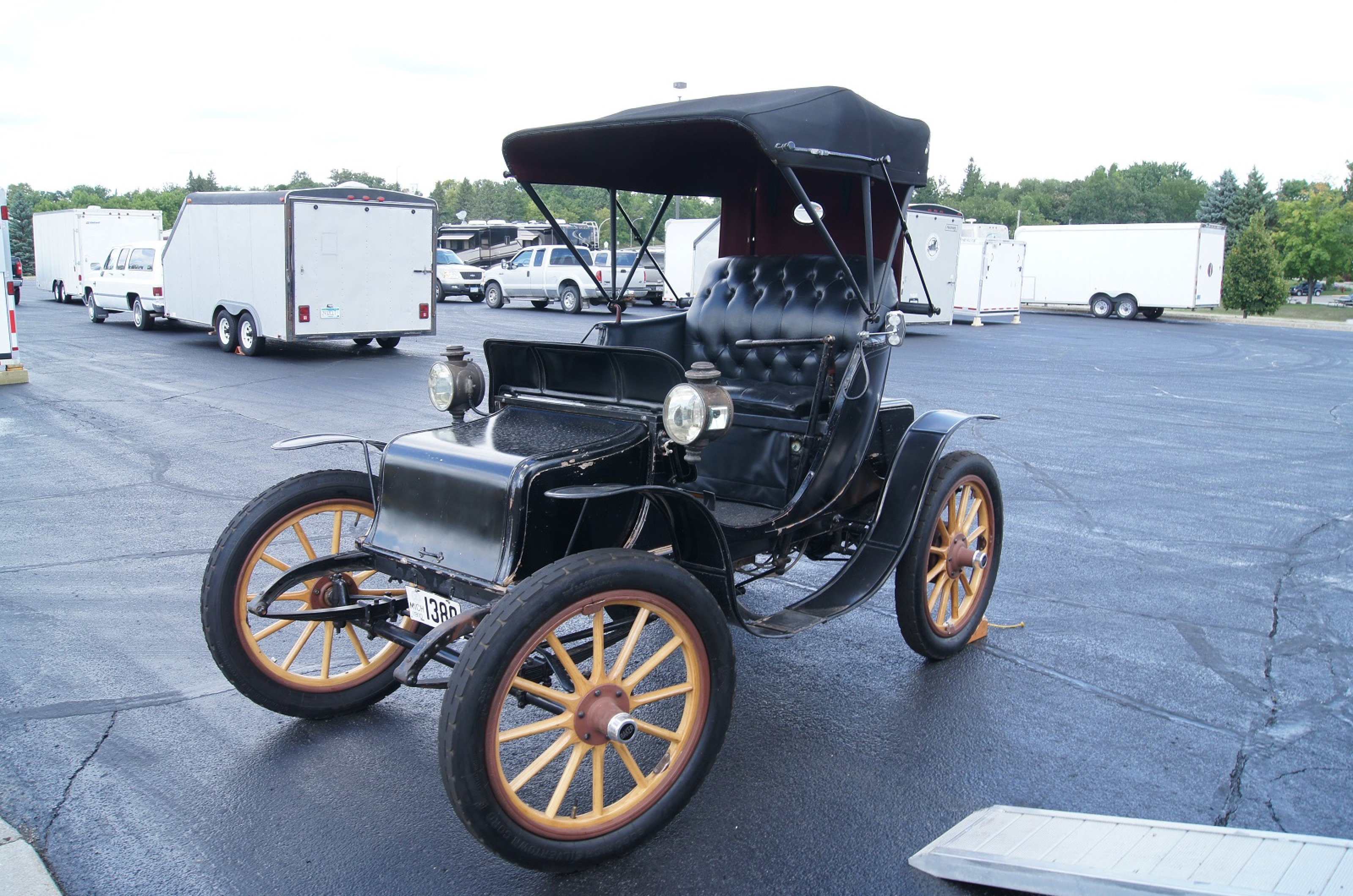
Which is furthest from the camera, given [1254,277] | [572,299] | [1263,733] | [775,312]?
[1254,277]

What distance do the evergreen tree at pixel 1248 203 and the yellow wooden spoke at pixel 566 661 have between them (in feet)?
217

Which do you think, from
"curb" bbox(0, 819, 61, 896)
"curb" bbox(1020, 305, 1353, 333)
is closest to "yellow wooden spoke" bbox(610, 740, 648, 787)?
"curb" bbox(0, 819, 61, 896)

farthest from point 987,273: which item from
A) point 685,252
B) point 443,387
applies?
point 443,387

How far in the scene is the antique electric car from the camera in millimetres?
2852

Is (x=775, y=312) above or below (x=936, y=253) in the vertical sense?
below

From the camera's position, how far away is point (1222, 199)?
61.4 m

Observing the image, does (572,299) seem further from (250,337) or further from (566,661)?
(566,661)

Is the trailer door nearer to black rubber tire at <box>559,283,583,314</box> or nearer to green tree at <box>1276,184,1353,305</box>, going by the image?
black rubber tire at <box>559,283,583,314</box>

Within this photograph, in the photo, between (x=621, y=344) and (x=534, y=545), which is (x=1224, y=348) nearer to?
(x=621, y=344)

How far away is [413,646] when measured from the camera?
2936 mm

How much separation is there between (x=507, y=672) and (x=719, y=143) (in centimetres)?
292

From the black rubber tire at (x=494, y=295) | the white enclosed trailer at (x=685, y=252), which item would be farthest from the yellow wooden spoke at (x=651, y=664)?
the black rubber tire at (x=494, y=295)

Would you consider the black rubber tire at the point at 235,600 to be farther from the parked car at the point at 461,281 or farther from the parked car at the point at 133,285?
the parked car at the point at 461,281

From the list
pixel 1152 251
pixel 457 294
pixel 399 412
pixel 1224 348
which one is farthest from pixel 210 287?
pixel 1152 251
